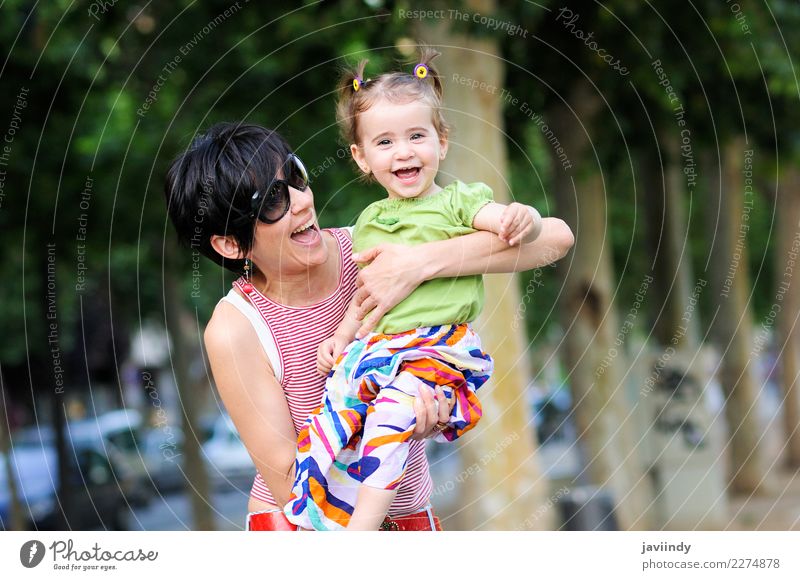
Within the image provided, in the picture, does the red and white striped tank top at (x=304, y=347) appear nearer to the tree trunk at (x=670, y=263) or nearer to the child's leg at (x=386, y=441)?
the child's leg at (x=386, y=441)

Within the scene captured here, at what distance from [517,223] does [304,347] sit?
2.65 feet

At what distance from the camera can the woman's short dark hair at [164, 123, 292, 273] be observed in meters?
3.46

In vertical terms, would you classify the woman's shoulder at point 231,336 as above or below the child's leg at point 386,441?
above

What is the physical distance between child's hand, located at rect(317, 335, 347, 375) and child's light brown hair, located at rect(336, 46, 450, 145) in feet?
2.01

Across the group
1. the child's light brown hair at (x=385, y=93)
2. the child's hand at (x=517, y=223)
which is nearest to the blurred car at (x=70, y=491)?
the child's light brown hair at (x=385, y=93)

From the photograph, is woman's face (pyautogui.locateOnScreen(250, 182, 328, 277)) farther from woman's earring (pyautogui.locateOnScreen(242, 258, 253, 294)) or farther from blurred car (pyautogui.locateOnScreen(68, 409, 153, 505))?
blurred car (pyautogui.locateOnScreen(68, 409, 153, 505))

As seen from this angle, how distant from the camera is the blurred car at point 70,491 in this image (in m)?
15.7

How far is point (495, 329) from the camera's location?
9.12m

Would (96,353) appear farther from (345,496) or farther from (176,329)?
(345,496)

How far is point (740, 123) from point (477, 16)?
17.6 feet

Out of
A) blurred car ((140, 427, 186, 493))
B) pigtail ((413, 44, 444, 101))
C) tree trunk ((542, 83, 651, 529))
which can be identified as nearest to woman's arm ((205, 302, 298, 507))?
pigtail ((413, 44, 444, 101))

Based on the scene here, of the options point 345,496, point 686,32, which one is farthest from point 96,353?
point 345,496
